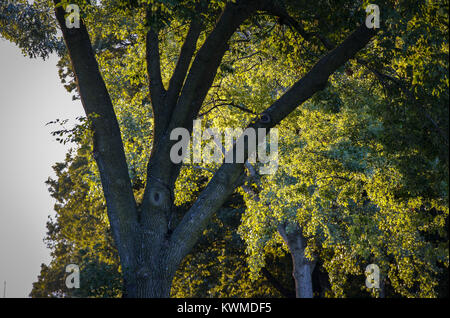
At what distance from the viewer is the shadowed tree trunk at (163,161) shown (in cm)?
774

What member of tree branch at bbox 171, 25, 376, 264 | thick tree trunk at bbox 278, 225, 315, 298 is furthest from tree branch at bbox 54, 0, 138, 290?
thick tree trunk at bbox 278, 225, 315, 298

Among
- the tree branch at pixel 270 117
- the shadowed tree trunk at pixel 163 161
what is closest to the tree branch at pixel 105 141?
the shadowed tree trunk at pixel 163 161

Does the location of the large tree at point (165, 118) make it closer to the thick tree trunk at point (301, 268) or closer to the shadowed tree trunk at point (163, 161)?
the shadowed tree trunk at point (163, 161)

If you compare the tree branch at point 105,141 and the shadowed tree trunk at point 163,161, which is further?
the tree branch at point 105,141

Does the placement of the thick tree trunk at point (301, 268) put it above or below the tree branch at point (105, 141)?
below

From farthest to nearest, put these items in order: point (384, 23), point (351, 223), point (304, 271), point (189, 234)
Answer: point (304, 271) → point (351, 223) → point (384, 23) → point (189, 234)

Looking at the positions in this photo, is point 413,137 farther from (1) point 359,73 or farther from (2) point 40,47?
(2) point 40,47

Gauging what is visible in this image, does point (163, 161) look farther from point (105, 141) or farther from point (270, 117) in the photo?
point (270, 117)

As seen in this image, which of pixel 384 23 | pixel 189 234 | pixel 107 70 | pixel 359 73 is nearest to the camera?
pixel 189 234

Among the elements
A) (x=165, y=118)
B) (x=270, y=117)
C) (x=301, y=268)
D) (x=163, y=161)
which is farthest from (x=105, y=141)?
(x=301, y=268)

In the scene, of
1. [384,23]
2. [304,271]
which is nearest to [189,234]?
[384,23]

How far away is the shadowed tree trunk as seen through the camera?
7738 millimetres

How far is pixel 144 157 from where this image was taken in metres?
14.9
